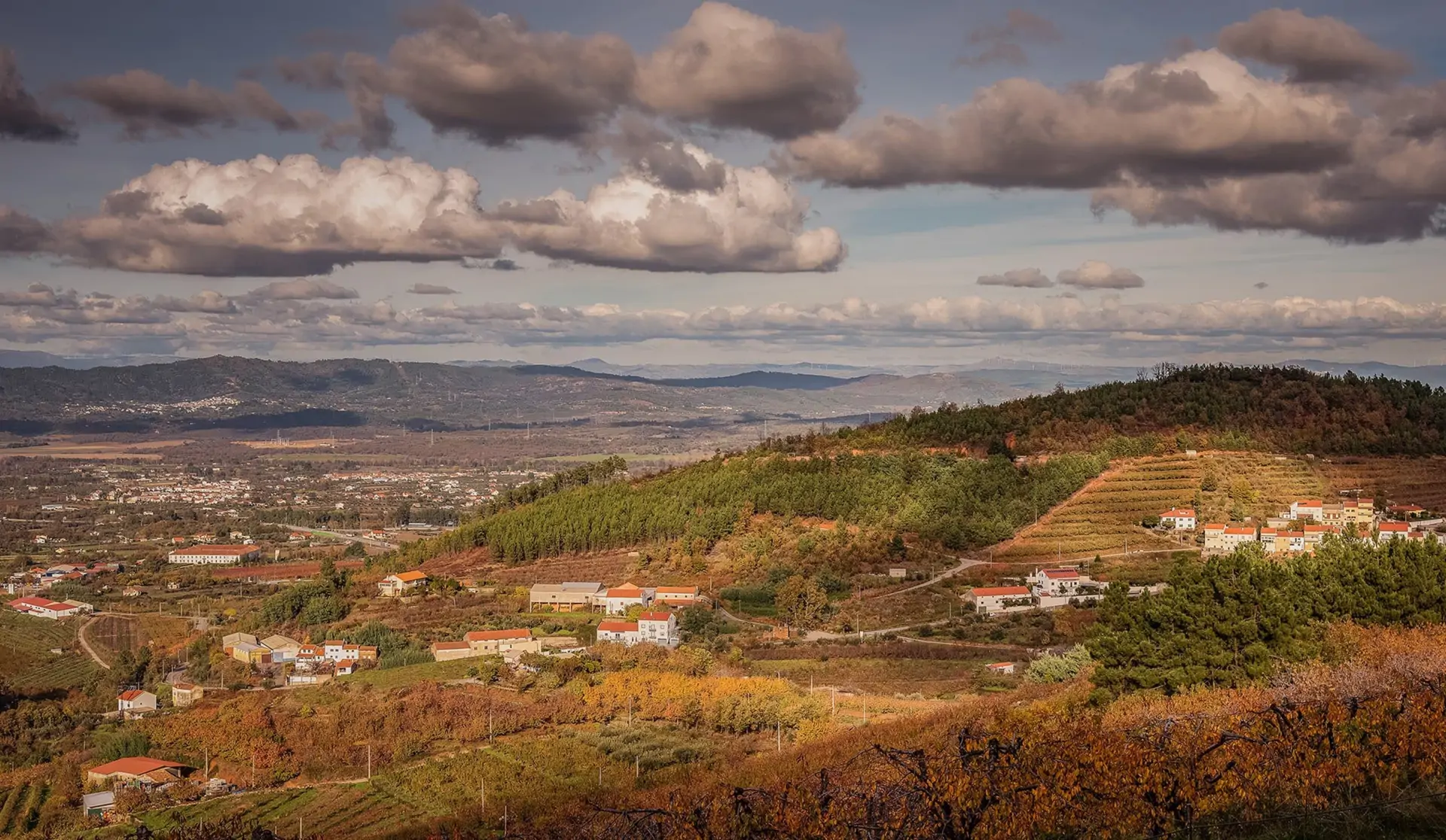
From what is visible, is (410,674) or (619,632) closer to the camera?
(410,674)

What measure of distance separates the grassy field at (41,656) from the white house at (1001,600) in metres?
44.0

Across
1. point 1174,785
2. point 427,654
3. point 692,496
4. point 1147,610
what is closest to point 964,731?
point 1174,785

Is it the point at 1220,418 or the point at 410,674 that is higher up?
the point at 1220,418

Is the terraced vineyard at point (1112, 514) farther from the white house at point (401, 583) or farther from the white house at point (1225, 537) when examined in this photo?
the white house at point (401, 583)

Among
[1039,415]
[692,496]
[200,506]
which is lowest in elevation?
[200,506]

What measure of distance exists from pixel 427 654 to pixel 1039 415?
53044mm

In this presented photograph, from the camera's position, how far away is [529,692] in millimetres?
37781

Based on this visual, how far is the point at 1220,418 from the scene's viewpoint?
76.4 metres

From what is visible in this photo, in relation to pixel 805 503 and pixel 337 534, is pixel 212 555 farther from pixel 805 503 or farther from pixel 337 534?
pixel 805 503

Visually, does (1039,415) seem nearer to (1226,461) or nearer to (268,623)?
(1226,461)

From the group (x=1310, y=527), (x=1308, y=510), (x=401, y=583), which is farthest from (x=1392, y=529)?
(x=401, y=583)

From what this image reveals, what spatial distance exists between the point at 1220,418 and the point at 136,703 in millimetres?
71013

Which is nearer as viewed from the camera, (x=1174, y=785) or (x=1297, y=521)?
(x=1174, y=785)

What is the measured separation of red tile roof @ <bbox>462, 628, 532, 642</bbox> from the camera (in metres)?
47.3
